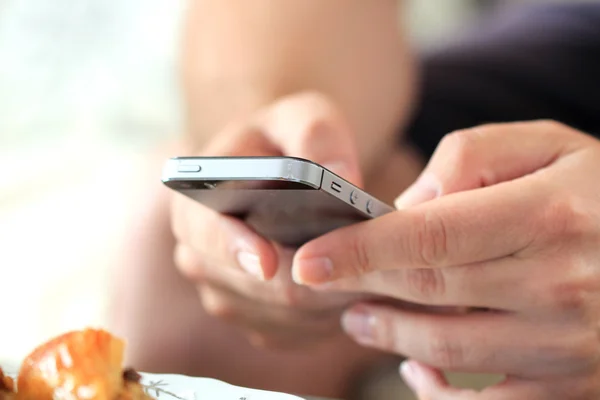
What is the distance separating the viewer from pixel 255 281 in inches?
16.6

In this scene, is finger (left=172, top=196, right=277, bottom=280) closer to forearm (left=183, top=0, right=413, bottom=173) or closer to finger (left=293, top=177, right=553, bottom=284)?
finger (left=293, top=177, right=553, bottom=284)

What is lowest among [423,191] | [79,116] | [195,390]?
[195,390]

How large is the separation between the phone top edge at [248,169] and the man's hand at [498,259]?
0.22ft

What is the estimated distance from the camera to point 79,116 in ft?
2.63

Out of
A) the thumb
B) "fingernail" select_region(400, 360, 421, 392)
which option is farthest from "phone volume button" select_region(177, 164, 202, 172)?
"fingernail" select_region(400, 360, 421, 392)

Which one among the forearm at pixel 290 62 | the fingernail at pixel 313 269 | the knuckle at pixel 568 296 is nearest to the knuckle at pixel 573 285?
the knuckle at pixel 568 296

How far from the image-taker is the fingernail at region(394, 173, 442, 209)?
1.13ft

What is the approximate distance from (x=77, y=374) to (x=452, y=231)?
18 centimetres

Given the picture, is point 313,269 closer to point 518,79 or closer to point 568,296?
point 568,296

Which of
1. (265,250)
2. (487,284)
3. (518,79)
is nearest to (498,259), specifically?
(487,284)

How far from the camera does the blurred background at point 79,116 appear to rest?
0.52 meters

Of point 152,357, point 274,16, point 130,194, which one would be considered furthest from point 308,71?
point 152,357

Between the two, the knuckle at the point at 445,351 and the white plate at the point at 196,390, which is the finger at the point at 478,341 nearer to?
the knuckle at the point at 445,351

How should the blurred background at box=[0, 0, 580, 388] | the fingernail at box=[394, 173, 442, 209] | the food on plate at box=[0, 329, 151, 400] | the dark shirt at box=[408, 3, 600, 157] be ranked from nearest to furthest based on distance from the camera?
the food on plate at box=[0, 329, 151, 400]
the fingernail at box=[394, 173, 442, 209]
the blurred background at box=[0, 0, 580, 388]
the dark shirt at box=[408, 3, 600, 157]
